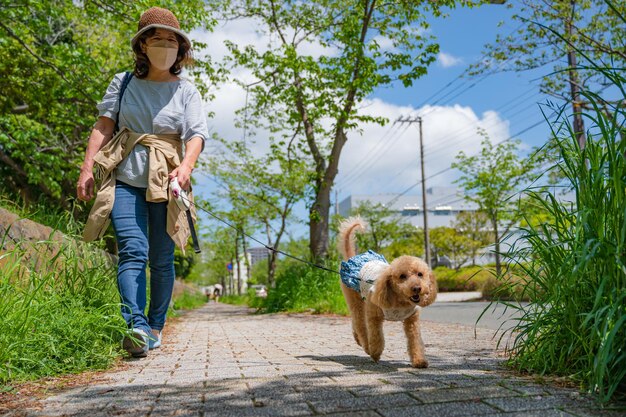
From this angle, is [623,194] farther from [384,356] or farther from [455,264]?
[455,264]

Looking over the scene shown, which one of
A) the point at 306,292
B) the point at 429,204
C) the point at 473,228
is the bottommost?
the point at 306,292

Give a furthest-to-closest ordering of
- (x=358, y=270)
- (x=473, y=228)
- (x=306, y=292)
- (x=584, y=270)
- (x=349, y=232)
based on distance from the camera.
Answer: (x=473, y=228), (x=306, y=292), (x=349, y=232), (x=358, y=270), (x=584, y=270)

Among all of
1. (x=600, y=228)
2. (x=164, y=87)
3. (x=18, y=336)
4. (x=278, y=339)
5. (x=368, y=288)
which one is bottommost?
(x=278, y=339)

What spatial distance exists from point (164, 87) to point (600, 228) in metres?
3.08

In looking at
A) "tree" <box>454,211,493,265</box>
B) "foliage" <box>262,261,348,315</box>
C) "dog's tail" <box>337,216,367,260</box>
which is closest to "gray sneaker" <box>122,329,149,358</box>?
"dog's tail" <box>337,216,367,260</box>

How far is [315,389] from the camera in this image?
2408 millimetres

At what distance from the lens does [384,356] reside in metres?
3.84

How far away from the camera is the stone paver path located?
2.02 m

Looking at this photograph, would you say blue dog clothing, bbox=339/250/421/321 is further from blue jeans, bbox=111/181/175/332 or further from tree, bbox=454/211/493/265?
tree, bbox=454/211/493/265

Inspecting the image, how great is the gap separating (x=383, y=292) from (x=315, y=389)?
976 mm


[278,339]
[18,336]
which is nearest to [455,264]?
[278,339]

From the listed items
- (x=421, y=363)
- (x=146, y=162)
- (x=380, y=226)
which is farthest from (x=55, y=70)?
(x=380, y=226)

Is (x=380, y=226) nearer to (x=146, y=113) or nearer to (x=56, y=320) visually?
(x=146, y=113)

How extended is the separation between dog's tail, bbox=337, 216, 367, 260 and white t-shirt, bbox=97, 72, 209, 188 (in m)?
1.42
